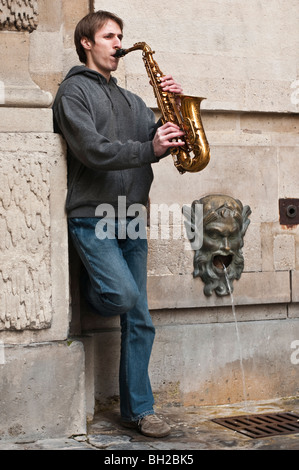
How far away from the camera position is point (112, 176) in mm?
3902

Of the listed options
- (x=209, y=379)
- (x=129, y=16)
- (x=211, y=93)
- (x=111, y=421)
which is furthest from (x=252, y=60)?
(x=111, y=421)

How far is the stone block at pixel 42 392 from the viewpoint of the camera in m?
3.71

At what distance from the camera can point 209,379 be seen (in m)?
4.57

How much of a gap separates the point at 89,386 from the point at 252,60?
2202mm

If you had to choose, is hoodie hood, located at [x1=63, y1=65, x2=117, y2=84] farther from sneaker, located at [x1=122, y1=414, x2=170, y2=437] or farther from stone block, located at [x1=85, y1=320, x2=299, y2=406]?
sneaker, located at [x1=122, y1=414, x2=170, y2=437]

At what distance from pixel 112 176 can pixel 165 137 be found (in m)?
0.39

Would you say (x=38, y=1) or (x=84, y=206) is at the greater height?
(x=38, y=1)

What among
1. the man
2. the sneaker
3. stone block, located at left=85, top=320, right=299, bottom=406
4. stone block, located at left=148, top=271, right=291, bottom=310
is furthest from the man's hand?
the sneaker

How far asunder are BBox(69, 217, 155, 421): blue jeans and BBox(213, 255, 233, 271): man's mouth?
2.30ft

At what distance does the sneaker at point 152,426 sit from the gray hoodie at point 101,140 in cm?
110

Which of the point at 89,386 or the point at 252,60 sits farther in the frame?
the point at 252,60

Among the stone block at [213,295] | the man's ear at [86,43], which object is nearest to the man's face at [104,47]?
the man's ear at [86,43]

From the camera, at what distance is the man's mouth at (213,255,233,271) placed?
465cm
